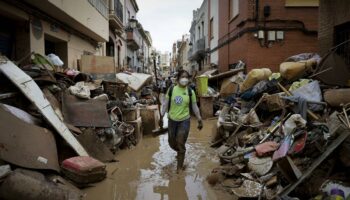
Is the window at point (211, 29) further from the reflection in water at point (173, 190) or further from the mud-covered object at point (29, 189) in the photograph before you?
the mud-covered object at point (29, 189)

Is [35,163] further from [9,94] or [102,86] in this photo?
[102,86]

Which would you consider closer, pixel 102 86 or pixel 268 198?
pixel 268 198

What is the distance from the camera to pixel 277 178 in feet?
15.9

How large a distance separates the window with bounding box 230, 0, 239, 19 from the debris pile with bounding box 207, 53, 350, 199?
5.90 m

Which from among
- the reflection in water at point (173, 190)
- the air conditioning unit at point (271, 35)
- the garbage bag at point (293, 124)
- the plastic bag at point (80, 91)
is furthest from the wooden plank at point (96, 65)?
the garbage bag at point (293, 124)

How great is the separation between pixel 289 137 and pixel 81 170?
10.5ft

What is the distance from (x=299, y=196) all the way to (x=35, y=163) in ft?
11.2

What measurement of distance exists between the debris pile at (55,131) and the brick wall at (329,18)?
494 centimetres

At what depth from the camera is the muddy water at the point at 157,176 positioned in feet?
17.2

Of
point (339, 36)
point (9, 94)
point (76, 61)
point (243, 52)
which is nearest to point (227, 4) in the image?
point (243, 52)

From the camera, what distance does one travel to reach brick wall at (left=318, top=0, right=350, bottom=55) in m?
7.53

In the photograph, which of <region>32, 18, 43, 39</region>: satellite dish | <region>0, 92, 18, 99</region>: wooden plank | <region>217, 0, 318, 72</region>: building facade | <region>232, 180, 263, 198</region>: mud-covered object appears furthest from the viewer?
<region>217, 0, 318, 72</region>: building facade

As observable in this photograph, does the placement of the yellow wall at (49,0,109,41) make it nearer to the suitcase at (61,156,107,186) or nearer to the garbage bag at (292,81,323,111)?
the suitcase at (61,156,107,186)

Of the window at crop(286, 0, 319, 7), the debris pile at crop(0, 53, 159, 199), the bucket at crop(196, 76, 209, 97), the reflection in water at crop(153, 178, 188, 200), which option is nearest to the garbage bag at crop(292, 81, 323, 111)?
the reflection in water at crop(153, 178, 188, 200)
